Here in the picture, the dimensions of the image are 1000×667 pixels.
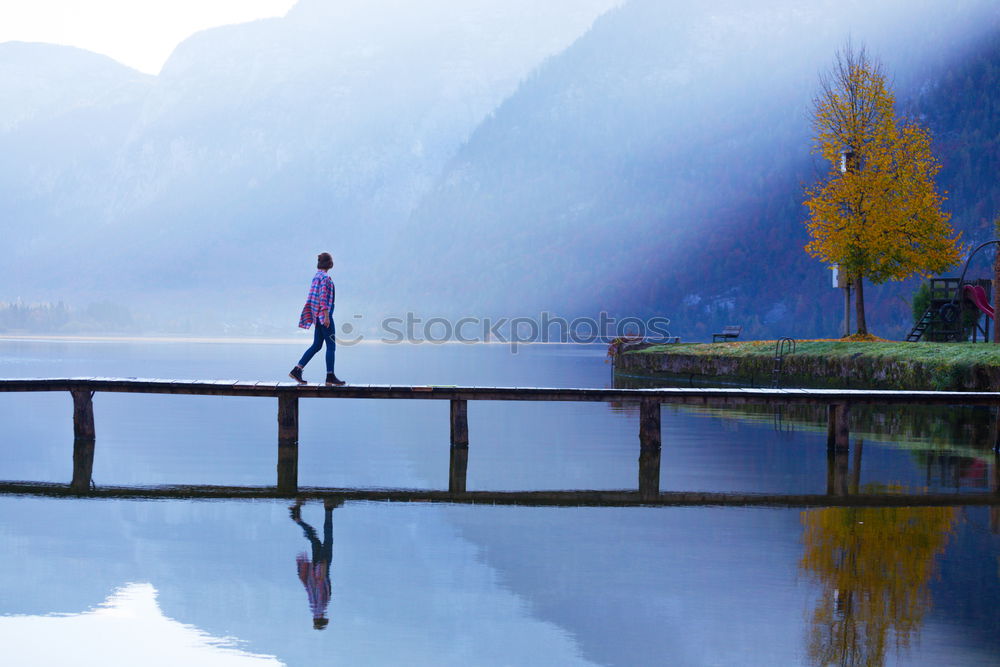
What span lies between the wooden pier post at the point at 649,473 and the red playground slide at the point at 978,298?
29.4 meters

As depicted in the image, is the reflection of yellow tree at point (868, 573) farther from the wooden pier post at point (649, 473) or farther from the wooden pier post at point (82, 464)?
the wooden pier post at point (82, 464)

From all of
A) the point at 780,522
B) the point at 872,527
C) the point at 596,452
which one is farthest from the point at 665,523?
the point at 596,452

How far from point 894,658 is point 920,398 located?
12.3 meters

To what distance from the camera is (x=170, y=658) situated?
351 inches

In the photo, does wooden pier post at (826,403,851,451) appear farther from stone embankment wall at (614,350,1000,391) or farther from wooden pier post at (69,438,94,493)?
wooden pier post at (69,438,94,493)

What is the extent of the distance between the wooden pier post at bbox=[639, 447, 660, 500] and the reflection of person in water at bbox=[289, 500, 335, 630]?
4646 millimetres

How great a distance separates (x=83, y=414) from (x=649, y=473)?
10.8m

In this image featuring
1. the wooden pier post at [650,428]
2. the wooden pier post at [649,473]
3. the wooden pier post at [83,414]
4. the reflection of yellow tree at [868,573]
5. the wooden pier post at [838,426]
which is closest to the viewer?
the reflection of yellow tree at [868,573]

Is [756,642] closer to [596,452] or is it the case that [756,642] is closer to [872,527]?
[872,527]

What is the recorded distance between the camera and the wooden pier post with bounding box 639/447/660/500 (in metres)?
17.4

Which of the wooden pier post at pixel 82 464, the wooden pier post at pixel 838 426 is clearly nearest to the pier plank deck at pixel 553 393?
the wooden pier post at pixel 838 426

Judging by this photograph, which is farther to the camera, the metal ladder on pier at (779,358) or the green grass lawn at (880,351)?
the metal ladder on pier at (779,358)

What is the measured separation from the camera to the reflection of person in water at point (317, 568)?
10.2m

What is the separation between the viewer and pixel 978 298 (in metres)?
47.4
